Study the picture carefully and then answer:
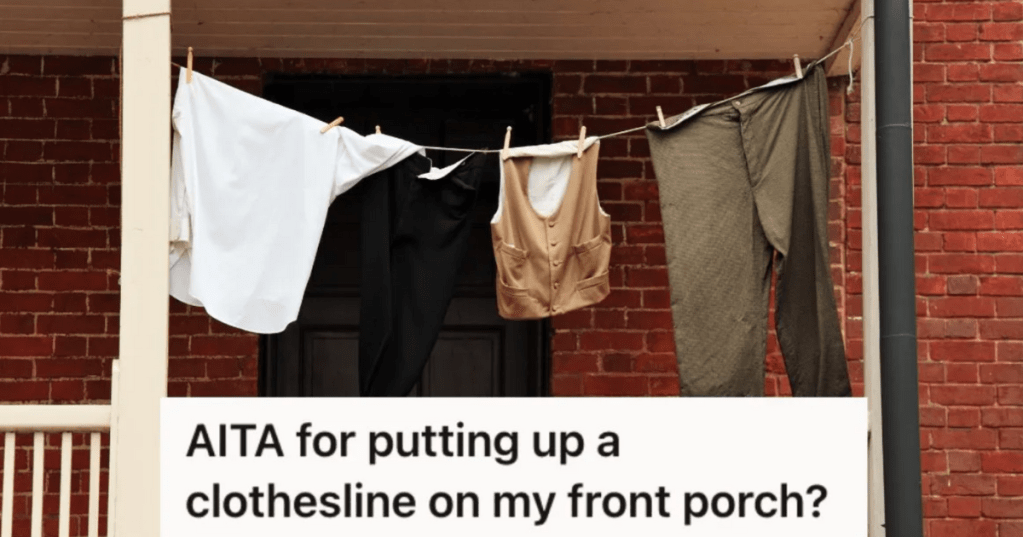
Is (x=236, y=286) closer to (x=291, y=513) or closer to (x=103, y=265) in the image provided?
(x=291, y=513)

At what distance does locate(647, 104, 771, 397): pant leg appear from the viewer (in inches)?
225

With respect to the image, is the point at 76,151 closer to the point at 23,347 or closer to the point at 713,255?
the point at 23,347

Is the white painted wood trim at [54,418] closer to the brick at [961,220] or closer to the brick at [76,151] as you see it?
the brick at [76,151]

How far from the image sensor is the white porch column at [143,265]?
17.8ft

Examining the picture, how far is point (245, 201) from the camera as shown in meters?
5.77

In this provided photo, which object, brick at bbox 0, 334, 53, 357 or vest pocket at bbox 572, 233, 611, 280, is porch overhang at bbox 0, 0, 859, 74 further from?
brick at bbox 0, 334, 53, 357

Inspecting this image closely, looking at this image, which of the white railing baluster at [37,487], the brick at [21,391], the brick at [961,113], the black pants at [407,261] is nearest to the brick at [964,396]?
the brick at [961,113]

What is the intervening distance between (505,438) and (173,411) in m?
1.27

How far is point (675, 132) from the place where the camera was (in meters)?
5.88

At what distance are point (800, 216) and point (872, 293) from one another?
0.46 metres

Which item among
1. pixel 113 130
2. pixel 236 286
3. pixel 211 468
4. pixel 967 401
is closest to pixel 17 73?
pixel 113 130

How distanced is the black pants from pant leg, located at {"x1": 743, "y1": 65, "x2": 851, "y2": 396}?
123 cm

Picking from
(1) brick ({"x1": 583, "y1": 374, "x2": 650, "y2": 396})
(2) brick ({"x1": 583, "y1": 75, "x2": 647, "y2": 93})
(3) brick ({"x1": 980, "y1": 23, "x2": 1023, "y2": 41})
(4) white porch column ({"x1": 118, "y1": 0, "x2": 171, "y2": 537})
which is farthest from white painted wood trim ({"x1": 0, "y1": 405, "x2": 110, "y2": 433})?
(3) brick ({"x1": 980, "y1": 23, "x2": 1023, "y2": 41})

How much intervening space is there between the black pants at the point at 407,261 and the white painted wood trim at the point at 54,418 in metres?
1.06
